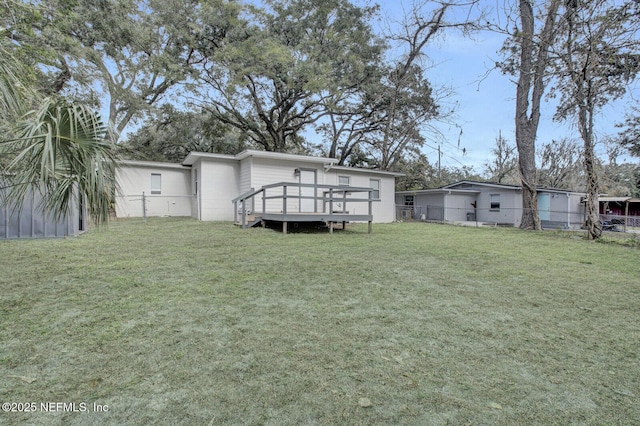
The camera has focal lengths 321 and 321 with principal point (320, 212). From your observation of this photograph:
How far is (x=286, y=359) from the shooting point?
225 centimetres

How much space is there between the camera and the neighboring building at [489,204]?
19703 millimetres

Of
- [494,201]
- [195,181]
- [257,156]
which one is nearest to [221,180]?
[195,181]

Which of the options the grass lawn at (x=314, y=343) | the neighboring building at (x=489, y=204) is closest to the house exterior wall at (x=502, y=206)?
the neighboring building at (x=489, y=204)

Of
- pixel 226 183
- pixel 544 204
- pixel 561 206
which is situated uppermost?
pixel 226 183

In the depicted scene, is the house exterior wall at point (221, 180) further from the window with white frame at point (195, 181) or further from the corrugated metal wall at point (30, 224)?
the corrugated metal wall at point (30, 224)

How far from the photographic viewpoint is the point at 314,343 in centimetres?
251

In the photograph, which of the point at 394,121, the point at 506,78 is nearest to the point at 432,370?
the point at 506,78

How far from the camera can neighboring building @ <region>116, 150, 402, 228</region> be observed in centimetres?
1238

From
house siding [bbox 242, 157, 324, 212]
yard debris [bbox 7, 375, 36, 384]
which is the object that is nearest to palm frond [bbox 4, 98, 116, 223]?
yard debris [bbox 7, 375, 36, 384]

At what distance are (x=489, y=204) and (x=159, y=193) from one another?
1957cm

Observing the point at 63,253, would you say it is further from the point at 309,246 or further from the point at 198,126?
the point at 198,126

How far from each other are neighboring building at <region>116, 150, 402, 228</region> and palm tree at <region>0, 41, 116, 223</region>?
840cm

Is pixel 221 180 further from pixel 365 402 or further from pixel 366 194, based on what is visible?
pixel 365 402

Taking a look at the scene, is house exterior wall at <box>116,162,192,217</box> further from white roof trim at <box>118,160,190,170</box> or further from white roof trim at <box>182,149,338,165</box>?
white roof trim at <box>182,149,338,165</box>
